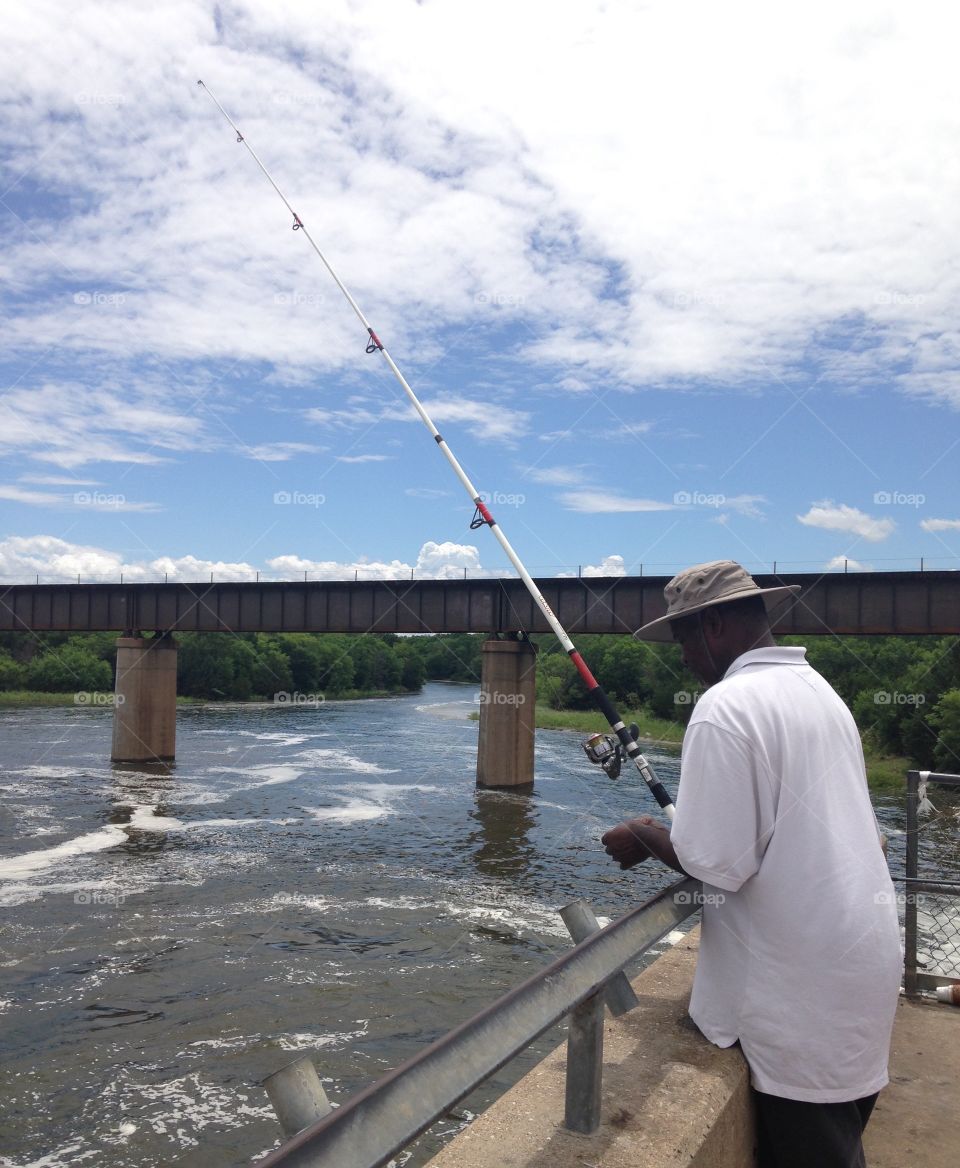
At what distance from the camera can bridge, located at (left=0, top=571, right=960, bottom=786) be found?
1531 inches

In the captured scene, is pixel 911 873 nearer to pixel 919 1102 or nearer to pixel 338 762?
pixel 919 1102

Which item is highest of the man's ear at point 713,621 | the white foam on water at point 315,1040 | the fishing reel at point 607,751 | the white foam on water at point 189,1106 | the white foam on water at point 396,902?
the man's ear at point 713,621

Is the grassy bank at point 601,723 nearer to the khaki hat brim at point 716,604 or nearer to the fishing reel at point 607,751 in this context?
the fishing reel at point 607,751

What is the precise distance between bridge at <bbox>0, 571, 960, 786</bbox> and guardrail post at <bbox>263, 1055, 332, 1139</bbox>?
3580 centimetres

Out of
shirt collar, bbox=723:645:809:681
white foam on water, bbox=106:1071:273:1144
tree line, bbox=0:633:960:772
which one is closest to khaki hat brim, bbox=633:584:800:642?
shirt collar, bbox=723:645:809:681

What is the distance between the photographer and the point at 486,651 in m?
46.1

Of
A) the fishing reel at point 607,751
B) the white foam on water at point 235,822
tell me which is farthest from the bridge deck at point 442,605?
the fishing reel at point 607,751

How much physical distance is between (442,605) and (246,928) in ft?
95.9

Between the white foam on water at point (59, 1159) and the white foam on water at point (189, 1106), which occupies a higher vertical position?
the white foam on water at point (59, 1159)

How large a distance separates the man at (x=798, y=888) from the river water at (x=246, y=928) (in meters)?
8.93

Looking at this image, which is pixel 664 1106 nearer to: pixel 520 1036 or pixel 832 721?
pixel 520 1036

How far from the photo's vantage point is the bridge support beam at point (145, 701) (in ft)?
163

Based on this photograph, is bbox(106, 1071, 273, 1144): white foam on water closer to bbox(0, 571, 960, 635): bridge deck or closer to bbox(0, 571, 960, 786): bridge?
bbox(0, 571, 960, 786): bridge

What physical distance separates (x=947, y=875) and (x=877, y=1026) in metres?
24.8
